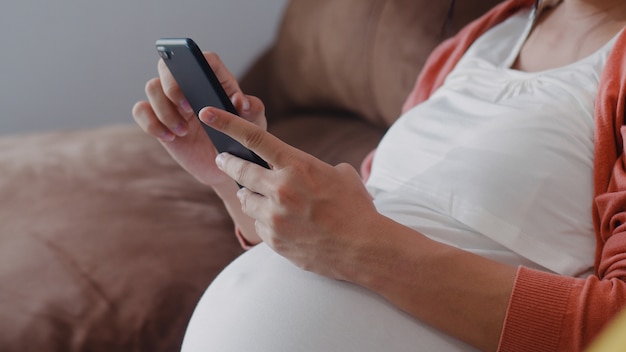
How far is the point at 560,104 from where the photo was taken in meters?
0.81

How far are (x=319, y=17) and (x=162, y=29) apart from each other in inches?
28.5

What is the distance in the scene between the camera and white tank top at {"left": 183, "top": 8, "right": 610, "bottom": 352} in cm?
69

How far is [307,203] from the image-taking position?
0.68 m

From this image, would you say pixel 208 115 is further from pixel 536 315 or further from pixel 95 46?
pixel 95 46

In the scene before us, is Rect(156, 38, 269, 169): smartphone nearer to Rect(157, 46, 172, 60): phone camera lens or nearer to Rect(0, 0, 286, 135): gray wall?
Rect(157, 46, 172, 60): phone camera lens

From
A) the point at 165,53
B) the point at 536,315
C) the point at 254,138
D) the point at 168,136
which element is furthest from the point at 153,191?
the point at 536,315

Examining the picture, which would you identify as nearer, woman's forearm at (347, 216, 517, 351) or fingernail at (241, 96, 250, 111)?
woman's forearm at (347, 216, 517, 351)

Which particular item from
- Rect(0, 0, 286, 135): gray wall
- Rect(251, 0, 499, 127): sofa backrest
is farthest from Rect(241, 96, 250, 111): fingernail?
Rect(0, 0, 286, 135): gray wall

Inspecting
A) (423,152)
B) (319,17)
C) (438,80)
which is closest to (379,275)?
(423,152)

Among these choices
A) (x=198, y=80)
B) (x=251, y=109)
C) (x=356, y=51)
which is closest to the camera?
(x=198, y=80)

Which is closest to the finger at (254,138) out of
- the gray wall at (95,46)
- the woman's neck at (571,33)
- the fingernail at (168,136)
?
the fingernail at (168,136)

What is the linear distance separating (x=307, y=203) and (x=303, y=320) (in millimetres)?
113

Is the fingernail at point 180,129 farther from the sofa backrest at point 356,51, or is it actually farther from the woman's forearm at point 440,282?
the sofa backrest at point 356,51

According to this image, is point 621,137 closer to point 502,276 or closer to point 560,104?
point 560,104
